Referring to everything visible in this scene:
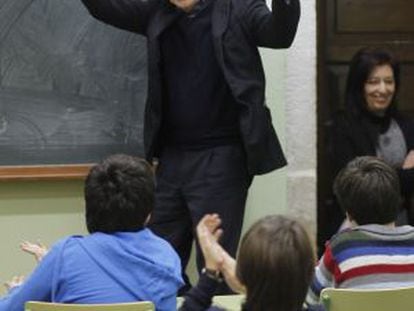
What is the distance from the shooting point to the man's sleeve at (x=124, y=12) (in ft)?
9.56

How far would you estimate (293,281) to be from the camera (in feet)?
5.41

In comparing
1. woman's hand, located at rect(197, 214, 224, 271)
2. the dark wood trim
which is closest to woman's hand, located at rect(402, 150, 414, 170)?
the dark wood trim

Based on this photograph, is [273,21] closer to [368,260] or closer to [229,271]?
[368,260]

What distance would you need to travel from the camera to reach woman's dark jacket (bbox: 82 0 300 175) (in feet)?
9.27

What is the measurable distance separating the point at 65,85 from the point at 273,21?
0.99 meters

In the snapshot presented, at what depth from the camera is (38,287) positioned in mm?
1979

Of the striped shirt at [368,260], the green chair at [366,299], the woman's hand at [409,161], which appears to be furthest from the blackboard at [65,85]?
the green chair at [366,299]

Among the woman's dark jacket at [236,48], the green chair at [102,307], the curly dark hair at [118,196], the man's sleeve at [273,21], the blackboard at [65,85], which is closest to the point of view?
the green chair at [102,307]

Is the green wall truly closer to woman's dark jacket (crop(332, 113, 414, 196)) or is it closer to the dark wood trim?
the dark wood trim

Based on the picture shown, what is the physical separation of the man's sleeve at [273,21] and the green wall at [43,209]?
530 millimetres

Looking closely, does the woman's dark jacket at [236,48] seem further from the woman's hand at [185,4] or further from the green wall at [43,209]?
the green wall at [43,209]

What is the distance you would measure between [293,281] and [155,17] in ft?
5.12

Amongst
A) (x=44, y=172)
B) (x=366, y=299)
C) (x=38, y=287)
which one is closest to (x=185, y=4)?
(x=44, y=172)

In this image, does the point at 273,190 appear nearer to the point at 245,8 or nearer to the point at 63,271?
the point at 245,8
